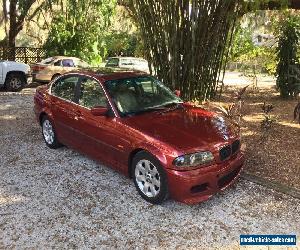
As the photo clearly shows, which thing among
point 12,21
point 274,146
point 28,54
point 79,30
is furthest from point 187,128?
point 28,54

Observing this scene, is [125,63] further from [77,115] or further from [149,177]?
[149,177]

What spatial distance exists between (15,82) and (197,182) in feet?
37.2

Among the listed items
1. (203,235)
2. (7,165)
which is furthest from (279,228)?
(7,165)

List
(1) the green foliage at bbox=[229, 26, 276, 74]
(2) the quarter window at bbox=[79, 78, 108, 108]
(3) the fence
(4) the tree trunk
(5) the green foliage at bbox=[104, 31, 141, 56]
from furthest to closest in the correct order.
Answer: (5) the green foliage at bbox=[104, 31, 141, 56] → (3) the fence → (4) the tree trunk → (1) the green foliage at bbox=[229, 26, 276, 74] → (2) the quarter window at bbox=[79, 78, 108, 108]

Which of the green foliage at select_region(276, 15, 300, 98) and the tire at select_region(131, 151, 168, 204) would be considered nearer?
the tire at select_region(131, 151, 168, 204)

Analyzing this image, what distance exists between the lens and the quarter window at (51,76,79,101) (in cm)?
586

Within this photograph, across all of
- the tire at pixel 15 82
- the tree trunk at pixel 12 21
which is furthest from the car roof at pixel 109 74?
the tree trunk at pixel 12 21

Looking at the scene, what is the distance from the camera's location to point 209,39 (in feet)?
26.8

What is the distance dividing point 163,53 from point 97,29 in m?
11.5

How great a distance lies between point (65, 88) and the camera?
6090mm

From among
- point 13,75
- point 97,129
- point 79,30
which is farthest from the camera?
point 79,30

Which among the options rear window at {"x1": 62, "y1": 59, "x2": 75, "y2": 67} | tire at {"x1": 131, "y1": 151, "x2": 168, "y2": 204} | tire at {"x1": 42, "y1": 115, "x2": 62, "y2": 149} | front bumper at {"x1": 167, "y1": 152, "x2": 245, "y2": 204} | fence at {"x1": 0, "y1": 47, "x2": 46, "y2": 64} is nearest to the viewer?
front bumper at {"x1": 167, "y1": 152, "x2": 245, "y2": 204}

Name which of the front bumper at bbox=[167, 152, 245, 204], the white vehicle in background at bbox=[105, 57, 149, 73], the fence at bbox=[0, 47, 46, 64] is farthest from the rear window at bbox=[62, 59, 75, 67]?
the front bumper at bbox=[167, 152, 245, 204]

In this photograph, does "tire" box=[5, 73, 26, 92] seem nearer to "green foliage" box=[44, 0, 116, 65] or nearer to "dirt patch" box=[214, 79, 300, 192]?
"green foliage" box=[44, 0, 116, 65]
